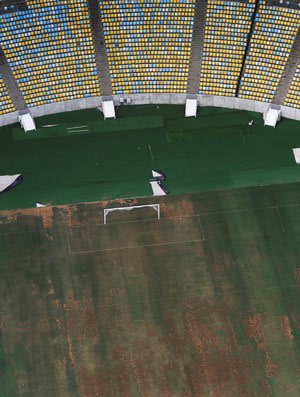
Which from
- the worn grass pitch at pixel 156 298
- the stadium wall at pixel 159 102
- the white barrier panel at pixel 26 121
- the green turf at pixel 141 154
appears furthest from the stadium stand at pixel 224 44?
the white barrier panel at pixel 26 121

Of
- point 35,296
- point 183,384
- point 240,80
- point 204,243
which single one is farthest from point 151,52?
point 183,384

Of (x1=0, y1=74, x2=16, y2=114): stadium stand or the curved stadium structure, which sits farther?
(x1=0, y1=74, x2=16, y2=114): stadium stand

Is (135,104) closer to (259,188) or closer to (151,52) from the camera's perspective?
(151,52)

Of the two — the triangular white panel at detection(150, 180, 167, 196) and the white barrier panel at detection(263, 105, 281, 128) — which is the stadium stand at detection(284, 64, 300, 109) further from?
the triangular white panel at detection(150, 180, 167, 196)

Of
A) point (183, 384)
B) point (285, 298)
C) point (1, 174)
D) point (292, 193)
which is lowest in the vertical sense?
point (183, 384)

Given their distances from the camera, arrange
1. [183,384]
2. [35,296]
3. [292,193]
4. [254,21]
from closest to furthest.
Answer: [183,384]
[35,296]
[292,193]
[254,21]

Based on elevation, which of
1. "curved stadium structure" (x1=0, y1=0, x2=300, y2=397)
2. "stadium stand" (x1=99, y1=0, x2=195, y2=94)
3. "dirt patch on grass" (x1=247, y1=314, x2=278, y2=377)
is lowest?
"dirt patch on grass" (x1=247, y1=314, x2=278, y2=377)

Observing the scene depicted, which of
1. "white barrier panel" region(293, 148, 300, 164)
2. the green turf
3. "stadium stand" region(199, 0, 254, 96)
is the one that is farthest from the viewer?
"stadium stand" region(199, 0, 254, 96)

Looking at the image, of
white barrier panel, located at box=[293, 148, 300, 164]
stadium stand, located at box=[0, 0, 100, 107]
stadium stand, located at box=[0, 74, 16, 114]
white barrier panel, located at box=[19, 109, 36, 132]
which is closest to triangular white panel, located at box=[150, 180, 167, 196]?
stadium stand, located at box=[0, 0, 100, 107]
